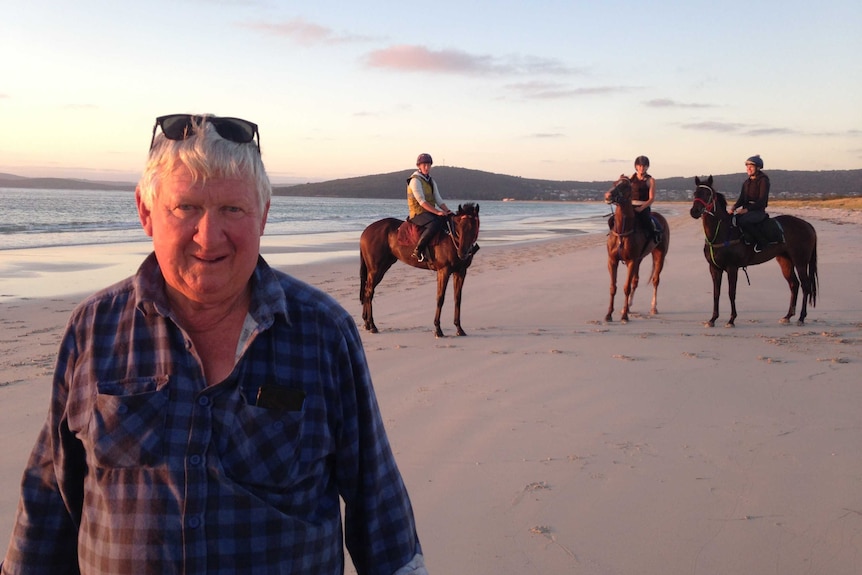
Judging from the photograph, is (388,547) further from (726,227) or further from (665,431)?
(726,227)

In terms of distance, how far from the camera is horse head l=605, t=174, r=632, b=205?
10.3m

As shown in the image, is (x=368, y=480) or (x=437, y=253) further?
(x=437, y=253)

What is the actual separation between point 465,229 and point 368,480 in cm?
763

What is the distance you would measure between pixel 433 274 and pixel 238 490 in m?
13.9

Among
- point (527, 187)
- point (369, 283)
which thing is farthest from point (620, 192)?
point (527, 187)

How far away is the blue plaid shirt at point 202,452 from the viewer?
5.61 feet

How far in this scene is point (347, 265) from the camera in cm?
1777

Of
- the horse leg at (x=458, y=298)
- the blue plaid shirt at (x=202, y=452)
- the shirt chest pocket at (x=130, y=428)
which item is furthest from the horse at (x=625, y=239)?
the shirt chest pocket at (x=130, y=428)

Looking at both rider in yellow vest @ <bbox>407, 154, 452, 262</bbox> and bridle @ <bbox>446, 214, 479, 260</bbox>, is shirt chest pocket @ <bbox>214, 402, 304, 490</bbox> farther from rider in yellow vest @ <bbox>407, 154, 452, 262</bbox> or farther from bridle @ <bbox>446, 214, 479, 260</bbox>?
rider in yellow vest @ <bbox>407, 154, 452, 262</bbox>

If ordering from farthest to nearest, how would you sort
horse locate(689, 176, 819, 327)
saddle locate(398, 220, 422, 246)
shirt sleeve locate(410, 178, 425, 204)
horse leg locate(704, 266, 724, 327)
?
horse locate(689, 176, 819, 327)
saddle locate(398, 220, 422, 246)
horse leg locate(704, 266, 724, 327)
shirt sleeve locate(410, 178, 425, 204)

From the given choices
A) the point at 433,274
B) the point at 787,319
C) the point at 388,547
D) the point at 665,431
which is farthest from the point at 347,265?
the point at 388,547

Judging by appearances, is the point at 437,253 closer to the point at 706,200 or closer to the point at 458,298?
the point at 458,298

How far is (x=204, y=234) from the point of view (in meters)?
1.79

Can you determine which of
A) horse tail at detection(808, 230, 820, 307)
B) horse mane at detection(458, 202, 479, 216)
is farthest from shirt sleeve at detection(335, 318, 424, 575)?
horse tail at detection(808, 230, 820, 307)
